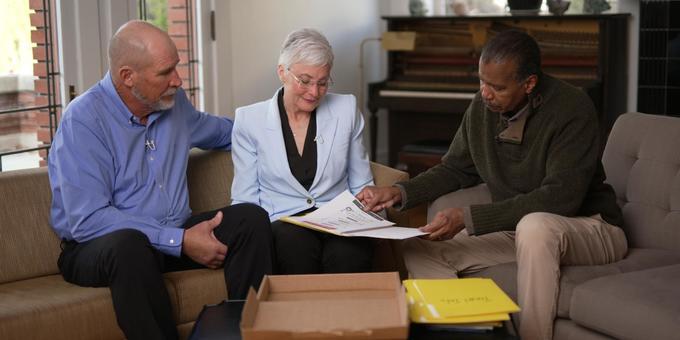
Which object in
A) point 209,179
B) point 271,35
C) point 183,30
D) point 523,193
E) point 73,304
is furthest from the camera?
point 271,35

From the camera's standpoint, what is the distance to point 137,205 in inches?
113

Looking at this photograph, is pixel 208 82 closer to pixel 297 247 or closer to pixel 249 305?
pixel 297 247

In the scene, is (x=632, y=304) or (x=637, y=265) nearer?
(x=632, y=304)

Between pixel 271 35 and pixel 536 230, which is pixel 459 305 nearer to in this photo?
pixel 536 230

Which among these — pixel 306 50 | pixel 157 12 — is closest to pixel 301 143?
pixel 306 50

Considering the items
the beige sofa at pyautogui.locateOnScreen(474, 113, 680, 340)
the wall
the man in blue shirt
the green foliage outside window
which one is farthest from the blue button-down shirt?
the wall

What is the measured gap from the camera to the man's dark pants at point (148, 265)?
8.39 feet

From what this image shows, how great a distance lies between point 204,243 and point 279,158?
1.33ft

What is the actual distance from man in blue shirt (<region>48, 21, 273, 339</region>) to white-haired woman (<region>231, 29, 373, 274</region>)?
0.18 meters

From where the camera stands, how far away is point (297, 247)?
9.25ft

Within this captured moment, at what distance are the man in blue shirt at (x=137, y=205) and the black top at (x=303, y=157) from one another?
239 millimetres

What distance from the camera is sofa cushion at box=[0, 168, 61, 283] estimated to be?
111 inches

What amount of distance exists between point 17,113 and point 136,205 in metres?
1.18

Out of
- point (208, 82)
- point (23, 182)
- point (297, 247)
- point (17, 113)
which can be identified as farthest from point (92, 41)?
point (297, 247)
